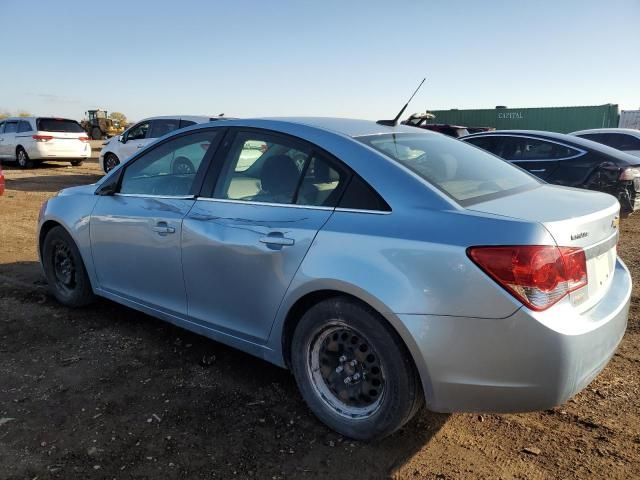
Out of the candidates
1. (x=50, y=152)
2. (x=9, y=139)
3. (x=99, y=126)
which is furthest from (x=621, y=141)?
(x=99, y=126)

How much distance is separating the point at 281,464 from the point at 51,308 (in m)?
3.02

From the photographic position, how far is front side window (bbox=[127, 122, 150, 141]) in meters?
13.1

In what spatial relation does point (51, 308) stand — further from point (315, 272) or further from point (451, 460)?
point (451, 460)

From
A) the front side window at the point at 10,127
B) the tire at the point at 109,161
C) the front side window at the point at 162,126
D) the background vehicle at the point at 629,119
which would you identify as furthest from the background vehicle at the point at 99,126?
the background vehicle at the point at 629,119

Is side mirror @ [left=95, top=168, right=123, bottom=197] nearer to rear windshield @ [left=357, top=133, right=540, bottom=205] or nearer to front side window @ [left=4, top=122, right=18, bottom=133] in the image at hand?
rear windshield @ [left=357, top=133, right=540, bottom=205]

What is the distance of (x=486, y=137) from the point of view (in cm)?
823

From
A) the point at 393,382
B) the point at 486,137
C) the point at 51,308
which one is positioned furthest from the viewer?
the point at 486,137

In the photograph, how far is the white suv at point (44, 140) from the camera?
16828mm

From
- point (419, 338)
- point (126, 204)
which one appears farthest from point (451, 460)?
point (126, 204)

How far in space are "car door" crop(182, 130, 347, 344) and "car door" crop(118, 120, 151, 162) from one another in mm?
10540

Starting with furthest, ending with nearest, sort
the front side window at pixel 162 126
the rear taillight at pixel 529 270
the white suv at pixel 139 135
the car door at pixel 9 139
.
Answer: the car door at pixel 9 139
the front side window at pixel 162 126
the white suv at pixel 139 135
the rear taillight at pixel 529 270

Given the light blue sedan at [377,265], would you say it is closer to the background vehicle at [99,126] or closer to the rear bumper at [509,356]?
the rear bumper at [509,356]

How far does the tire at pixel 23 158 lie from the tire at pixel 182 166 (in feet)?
52.7

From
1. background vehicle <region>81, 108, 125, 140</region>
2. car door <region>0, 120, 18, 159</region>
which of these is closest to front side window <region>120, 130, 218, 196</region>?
car door <region>0, 120, 18, 159</region>
